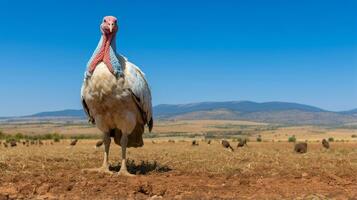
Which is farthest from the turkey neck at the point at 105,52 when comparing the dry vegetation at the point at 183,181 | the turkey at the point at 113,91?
the dry vegetation at the point at 183,181

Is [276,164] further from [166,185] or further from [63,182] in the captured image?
[63,182]

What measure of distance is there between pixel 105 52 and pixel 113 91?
34.4 inches

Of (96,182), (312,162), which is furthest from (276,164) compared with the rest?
(96,182)

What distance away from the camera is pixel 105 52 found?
37.4 feet

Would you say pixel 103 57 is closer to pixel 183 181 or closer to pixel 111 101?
pixel 111 101

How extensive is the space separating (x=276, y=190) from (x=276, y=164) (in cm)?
454

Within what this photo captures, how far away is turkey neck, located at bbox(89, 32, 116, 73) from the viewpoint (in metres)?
11.2

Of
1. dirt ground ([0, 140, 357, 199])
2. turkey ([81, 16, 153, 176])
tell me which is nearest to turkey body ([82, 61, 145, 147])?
turkey ([81, 16, 153, 176])

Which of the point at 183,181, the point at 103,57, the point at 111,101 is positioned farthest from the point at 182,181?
the point at 103,57

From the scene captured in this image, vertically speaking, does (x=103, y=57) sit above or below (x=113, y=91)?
above

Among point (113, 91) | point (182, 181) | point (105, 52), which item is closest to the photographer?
point (182, 181)

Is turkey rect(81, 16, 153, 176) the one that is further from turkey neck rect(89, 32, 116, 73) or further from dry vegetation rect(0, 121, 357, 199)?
dry vegetation rect(0, 121, 357, 199)

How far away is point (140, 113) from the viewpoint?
1208 cm

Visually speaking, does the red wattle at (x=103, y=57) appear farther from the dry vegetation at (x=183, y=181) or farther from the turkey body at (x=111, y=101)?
the dry vegetation at (x=183, y=181)
